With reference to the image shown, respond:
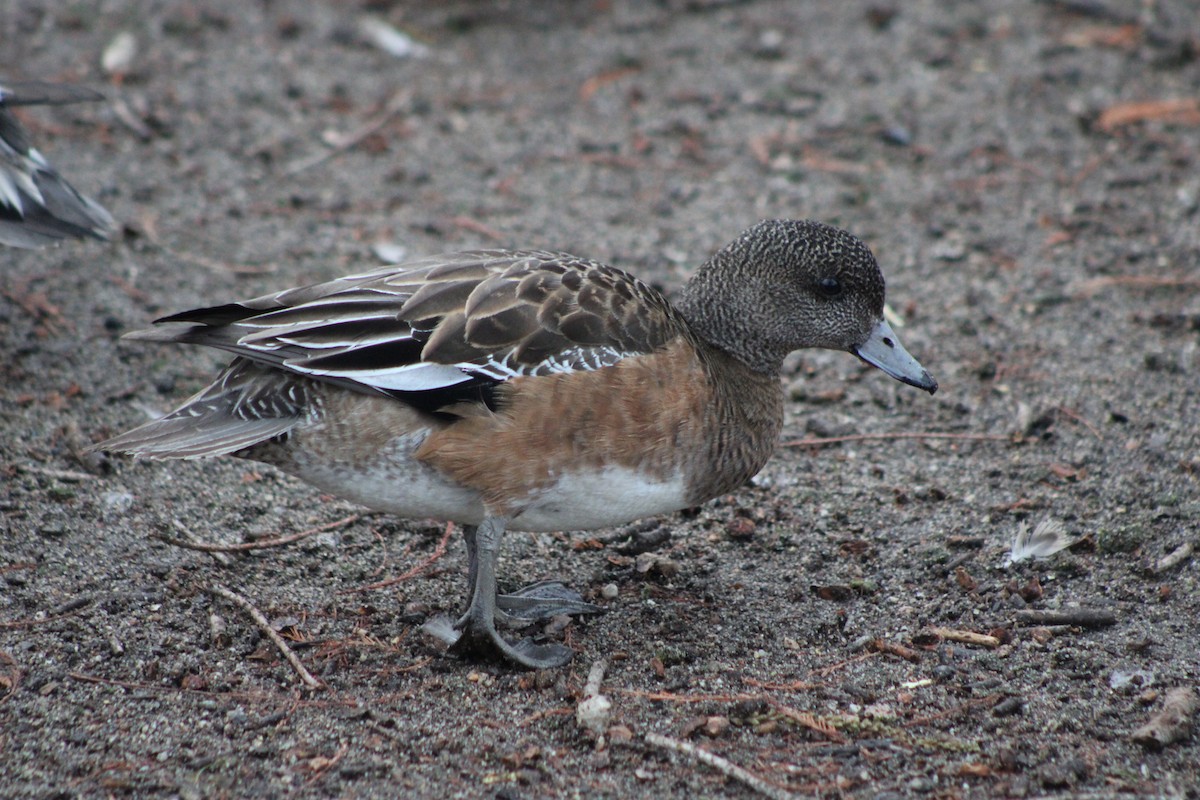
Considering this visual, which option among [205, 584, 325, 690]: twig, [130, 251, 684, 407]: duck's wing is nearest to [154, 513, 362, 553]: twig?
[205, 584, 325, 690]: twig

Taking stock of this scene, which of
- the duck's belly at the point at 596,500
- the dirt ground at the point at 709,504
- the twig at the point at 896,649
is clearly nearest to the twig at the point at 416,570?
the dirt ground at the point at 709,504

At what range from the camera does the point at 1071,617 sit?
3732mm

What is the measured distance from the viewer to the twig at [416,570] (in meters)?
4.09

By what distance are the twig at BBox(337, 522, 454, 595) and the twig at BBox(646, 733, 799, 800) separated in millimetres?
1220

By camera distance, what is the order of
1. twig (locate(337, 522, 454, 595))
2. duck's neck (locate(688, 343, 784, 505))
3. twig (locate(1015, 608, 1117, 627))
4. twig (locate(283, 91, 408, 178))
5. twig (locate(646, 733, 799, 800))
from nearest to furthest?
twig (locate(646, 733, 799, 800)) < twig (locate(1015, 608, 1117, 627)) < duck's neck (locate(688, 343, 784, 505)) < twig (locate(337, 522, 454, 595)) < twig (locate(283, 91, 408, 178))

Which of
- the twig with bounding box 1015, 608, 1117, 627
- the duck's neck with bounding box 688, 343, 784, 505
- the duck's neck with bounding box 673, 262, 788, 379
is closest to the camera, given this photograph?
the twig with bounding box 1015, 608, 1117, 627

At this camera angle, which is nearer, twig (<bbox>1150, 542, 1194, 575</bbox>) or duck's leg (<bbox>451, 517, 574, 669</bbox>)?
duck's leg (<bbox>451, 517, 574, 669</bbox>)

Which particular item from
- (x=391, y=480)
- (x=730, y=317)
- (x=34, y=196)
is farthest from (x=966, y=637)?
(x=34, y=196)

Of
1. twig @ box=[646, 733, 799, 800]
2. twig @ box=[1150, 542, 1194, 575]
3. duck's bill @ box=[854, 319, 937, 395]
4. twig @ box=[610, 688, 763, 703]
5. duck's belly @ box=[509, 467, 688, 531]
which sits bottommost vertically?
twig @ box=[610, 688, 763, 703]

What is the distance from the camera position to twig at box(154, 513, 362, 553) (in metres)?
4.09

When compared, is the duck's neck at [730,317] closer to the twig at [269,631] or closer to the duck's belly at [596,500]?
the duck's belly at [596,500]

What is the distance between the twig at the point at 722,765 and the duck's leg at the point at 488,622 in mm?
537

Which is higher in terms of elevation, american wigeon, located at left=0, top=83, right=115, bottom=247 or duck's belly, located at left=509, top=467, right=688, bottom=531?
american wigeon, located at left=0, top=83, right=115, bottom=247

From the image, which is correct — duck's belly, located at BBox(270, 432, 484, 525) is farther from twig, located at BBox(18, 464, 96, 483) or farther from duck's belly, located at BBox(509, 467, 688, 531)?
twig, located at BBox(18, 464, 96, 483)
